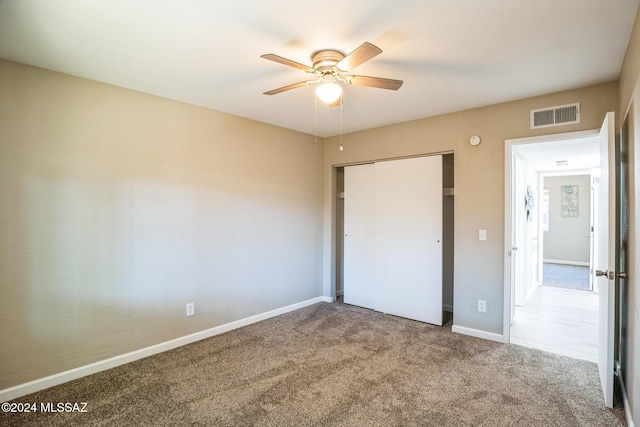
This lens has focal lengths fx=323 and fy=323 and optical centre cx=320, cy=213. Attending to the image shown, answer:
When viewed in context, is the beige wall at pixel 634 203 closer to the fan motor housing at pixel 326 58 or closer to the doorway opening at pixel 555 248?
the doorway opening at pixel 555 248

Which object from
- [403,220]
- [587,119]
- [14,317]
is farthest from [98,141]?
[587,119]

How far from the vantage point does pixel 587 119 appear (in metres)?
2.91

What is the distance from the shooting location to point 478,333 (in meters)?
3.51

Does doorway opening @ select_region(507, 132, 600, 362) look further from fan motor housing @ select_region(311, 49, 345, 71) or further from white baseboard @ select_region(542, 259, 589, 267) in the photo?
fan motor housing @ select_region(311, 49, 345, 71)

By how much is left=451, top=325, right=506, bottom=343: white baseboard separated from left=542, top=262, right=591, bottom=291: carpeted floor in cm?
363

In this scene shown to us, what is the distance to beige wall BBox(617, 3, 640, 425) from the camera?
1748 millimetres

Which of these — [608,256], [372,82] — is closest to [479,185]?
[608,256]

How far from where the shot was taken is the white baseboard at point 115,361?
2.39 metres

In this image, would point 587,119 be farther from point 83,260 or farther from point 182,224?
point 83,260

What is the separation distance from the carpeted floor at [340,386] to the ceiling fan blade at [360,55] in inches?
90.8

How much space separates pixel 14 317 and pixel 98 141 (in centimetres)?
149

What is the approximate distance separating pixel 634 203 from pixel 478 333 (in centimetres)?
210

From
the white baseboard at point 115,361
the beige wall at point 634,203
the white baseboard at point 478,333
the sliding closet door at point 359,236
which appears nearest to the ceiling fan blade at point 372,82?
the beige wall at point 634,203

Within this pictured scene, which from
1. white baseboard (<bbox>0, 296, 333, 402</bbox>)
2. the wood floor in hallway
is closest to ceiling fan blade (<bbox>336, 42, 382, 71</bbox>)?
white baseboard (<bbox>0, 296, 333, 402</bbox>)
